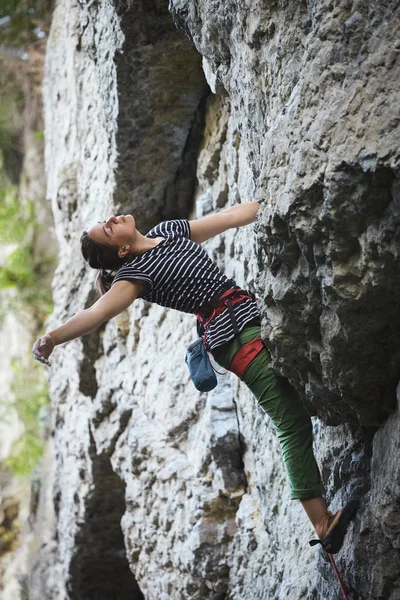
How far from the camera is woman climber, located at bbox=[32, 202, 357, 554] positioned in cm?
322

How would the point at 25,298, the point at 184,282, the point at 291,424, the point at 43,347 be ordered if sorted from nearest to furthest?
1. the point at 43,347
2. the point at 291,424
3. the point at 184,282
4. the point at 25,298

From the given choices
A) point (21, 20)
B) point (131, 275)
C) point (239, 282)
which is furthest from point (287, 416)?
point (21, 20)

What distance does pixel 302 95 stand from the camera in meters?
2.64

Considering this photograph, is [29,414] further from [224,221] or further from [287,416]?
[287,416]

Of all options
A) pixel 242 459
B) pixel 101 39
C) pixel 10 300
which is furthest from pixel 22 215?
pixel 242 459

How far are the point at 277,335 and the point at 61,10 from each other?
6839 millimetres

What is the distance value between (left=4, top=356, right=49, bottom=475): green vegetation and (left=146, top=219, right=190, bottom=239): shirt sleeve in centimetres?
922

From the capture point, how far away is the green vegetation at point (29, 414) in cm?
1251

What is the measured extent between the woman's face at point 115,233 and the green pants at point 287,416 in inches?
25.7

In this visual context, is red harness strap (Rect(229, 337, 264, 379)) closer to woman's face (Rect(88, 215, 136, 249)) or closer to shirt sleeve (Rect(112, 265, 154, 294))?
shirt sleeve (Rect(112, 265, 154, 294))

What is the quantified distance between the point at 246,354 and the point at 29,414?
979 centimetres

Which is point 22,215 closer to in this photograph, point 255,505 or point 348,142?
point 255,505

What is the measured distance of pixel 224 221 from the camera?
3656mm

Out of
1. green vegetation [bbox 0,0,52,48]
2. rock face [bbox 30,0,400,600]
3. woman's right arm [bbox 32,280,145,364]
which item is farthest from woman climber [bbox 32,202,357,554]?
green vegetation [bbox 0,0,52,48]
